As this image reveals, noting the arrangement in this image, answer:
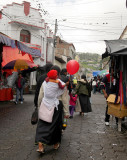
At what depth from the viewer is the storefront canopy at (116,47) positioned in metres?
5.27

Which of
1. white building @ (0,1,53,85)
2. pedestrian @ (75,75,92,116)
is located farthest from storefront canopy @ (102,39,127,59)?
white building @ (0,1,53,85)

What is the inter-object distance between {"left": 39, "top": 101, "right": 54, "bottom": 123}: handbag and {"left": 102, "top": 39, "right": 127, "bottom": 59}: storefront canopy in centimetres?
223

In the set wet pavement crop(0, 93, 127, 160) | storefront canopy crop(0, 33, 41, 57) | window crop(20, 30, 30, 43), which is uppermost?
window crop(20, 30, 30, 43)

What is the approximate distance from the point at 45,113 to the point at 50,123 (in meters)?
0.24

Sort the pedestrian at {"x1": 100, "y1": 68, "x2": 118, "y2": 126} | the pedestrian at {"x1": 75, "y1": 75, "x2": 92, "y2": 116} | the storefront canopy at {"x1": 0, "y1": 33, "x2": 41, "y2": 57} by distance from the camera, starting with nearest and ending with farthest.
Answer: the pedestrian at {"x1": 100, "y1": 68, "x2": 118, "y2": 126} < the storefront canopy at {"x1": 0, "y1": 33, "x2": 41, "y2": 57} < the pedestrian at {"x1": 75, "y1": 75, "x2": 92, "y2": 116}

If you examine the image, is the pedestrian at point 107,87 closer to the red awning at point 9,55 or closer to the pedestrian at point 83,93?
the pedestrian at point 83,93

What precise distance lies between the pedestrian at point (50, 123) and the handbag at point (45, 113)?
7cm

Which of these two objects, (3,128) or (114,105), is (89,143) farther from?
(3,128)

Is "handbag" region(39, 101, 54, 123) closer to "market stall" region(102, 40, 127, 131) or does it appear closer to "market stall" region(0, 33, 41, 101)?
"market stall" region(102, 40, 127, 131)

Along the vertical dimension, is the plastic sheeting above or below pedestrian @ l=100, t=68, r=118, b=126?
above

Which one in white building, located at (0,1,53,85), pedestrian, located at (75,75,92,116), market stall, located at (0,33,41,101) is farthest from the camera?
white building, located at (0,1,53,85)

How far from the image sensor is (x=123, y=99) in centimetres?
588

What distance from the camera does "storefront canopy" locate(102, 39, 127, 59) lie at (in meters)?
5.27

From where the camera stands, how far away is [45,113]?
4.18m
